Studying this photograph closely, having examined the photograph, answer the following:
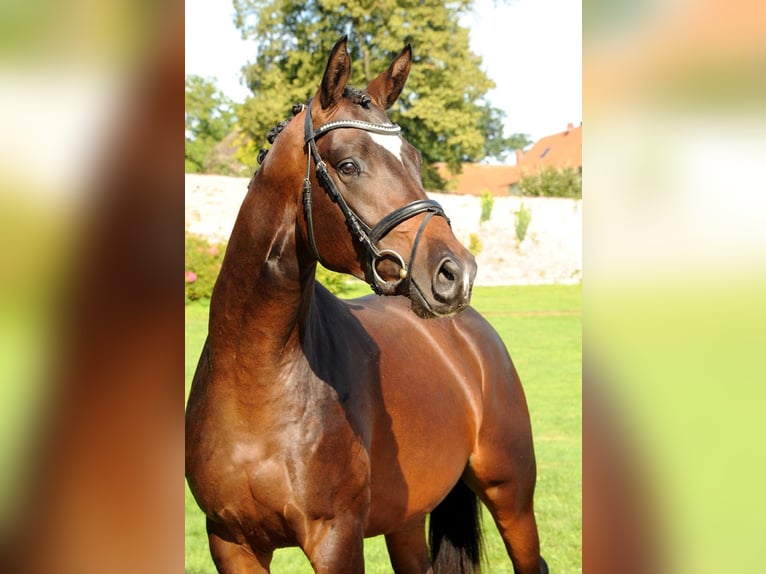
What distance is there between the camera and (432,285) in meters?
2.31

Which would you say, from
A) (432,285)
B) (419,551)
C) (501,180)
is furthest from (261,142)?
(432,285)

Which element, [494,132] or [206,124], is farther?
[494,132]

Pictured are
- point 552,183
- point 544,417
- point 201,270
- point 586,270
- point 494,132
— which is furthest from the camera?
point 494,132

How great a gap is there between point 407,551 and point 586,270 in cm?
369

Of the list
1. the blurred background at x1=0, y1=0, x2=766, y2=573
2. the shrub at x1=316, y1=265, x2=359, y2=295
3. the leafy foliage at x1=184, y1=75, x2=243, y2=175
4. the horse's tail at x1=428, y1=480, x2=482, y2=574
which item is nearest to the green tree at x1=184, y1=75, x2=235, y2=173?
the leafy foliage at x1=184, y1=75, x2=243, y2=175

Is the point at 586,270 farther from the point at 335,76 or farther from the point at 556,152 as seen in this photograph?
the point at 556,152

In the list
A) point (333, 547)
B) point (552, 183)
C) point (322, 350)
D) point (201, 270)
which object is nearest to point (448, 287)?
point (322, 350)

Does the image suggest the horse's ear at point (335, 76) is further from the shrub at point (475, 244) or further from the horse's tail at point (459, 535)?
the shrub at point (475, 244)

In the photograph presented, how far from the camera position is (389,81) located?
9.31 ft

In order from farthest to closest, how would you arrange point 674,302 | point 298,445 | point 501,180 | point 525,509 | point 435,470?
point 501,180 → point 525,509 → point 435,470 → point 298,445 → point 674,302

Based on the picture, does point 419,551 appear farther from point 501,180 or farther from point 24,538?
point 501,180

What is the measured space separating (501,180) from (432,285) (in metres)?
41.1

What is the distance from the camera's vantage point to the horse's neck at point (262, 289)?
8.92 ft

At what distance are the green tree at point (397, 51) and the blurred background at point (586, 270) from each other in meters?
26.6
